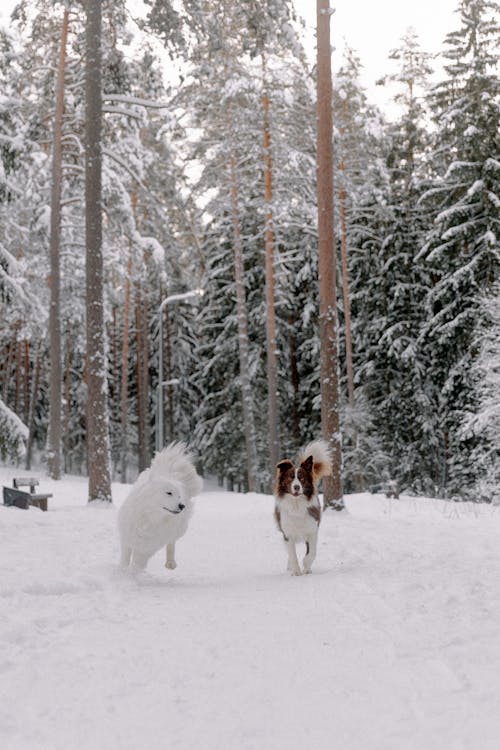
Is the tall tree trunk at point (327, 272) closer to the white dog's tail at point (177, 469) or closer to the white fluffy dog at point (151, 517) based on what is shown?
the white dog's tail at point (177, 469)

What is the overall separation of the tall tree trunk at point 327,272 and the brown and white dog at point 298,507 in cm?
601

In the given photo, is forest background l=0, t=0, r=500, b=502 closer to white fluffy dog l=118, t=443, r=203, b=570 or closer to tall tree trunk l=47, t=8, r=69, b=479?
tall tree trunk l=47, t=8, r=69, b=479

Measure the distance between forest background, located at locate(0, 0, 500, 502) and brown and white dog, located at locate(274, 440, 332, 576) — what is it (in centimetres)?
1113

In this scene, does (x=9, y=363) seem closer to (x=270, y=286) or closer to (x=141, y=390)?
(x=141, y=390)

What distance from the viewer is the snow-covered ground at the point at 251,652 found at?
3.42 metres

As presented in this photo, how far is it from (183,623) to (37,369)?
34.7 meters

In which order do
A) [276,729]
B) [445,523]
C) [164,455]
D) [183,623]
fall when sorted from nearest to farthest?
[276,729] < [183,623] < [164,455] < [445,523]

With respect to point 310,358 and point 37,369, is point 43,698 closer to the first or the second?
point 310,358

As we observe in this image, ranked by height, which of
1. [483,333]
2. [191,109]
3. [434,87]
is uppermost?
[434,87]

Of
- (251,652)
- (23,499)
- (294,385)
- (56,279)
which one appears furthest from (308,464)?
(294,385)

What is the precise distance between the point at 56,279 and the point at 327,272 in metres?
12.1

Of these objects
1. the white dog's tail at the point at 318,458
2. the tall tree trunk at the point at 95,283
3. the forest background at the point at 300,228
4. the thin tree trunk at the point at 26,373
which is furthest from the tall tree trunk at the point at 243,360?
the white dog's tail at the point at 318,458

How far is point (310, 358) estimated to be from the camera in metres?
32.5

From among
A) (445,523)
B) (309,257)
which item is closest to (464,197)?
(309,257)
